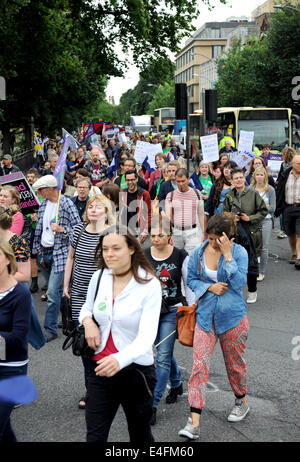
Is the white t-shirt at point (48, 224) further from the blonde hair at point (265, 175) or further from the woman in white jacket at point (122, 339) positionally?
the woman in white jacket at point (122, 339)

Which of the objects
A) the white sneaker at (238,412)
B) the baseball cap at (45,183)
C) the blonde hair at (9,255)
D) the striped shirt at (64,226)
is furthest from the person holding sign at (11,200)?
the white sneaker at (238,412)

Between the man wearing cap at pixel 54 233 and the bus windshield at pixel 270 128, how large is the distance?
16.4 meters

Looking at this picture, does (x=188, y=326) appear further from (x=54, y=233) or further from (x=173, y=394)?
(x=54, y=233)

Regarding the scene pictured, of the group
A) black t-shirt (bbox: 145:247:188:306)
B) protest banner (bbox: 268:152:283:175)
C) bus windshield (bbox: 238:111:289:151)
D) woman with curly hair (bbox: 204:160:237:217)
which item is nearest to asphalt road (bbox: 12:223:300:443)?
black t-shirt (bbox: 145:247:188:306)

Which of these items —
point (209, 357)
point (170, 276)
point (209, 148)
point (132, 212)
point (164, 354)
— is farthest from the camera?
point (209, 148)

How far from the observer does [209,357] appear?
14.9 ft

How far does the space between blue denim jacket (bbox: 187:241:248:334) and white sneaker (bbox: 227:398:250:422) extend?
638mm

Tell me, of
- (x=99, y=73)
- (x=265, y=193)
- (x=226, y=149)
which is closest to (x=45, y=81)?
(x=99, y=73)

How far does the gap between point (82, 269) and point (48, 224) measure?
2.25 meters

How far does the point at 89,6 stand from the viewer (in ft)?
79.5

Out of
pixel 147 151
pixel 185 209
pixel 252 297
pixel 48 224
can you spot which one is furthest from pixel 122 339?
pixel 147 151

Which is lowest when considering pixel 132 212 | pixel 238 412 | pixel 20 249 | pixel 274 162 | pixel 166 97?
pixel 238 412

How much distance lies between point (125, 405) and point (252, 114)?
21.3 m

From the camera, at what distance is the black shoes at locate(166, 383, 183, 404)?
5.08 metres
